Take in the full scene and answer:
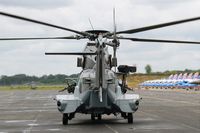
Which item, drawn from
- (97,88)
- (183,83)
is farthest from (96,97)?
(183,83)

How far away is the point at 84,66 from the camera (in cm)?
2348

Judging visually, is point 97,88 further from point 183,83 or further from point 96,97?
point 183,83

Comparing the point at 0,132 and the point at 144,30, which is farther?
the point at 0,132

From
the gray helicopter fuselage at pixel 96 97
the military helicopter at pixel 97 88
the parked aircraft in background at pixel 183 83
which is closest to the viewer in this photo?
the military helicopter at pixel 97 88

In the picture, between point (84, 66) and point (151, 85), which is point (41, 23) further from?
point (151, 85)

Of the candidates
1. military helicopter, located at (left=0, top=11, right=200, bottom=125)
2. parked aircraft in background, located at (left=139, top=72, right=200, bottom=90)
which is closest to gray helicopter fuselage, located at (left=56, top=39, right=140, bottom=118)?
military helicopter, located at (left=0, top=11, right=200, bottom=125)

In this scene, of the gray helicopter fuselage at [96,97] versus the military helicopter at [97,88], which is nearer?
the military helicopter at [97,88]

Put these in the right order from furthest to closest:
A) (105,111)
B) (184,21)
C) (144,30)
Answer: (105,111) → (144,30) → (184,21)

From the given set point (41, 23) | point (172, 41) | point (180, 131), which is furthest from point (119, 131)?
point (41, 23)

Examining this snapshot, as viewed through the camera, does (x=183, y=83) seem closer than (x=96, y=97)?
No

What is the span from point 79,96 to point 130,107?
2.19 meters

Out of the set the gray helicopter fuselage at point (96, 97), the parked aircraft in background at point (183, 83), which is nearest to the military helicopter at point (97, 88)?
the gray helicopter fuselage at point (96, 97)

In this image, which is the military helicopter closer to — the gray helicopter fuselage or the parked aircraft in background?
the gray helicopter fuselage

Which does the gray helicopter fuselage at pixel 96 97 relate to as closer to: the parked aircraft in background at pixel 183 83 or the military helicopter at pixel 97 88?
the military helicopter at pixel 97 88
